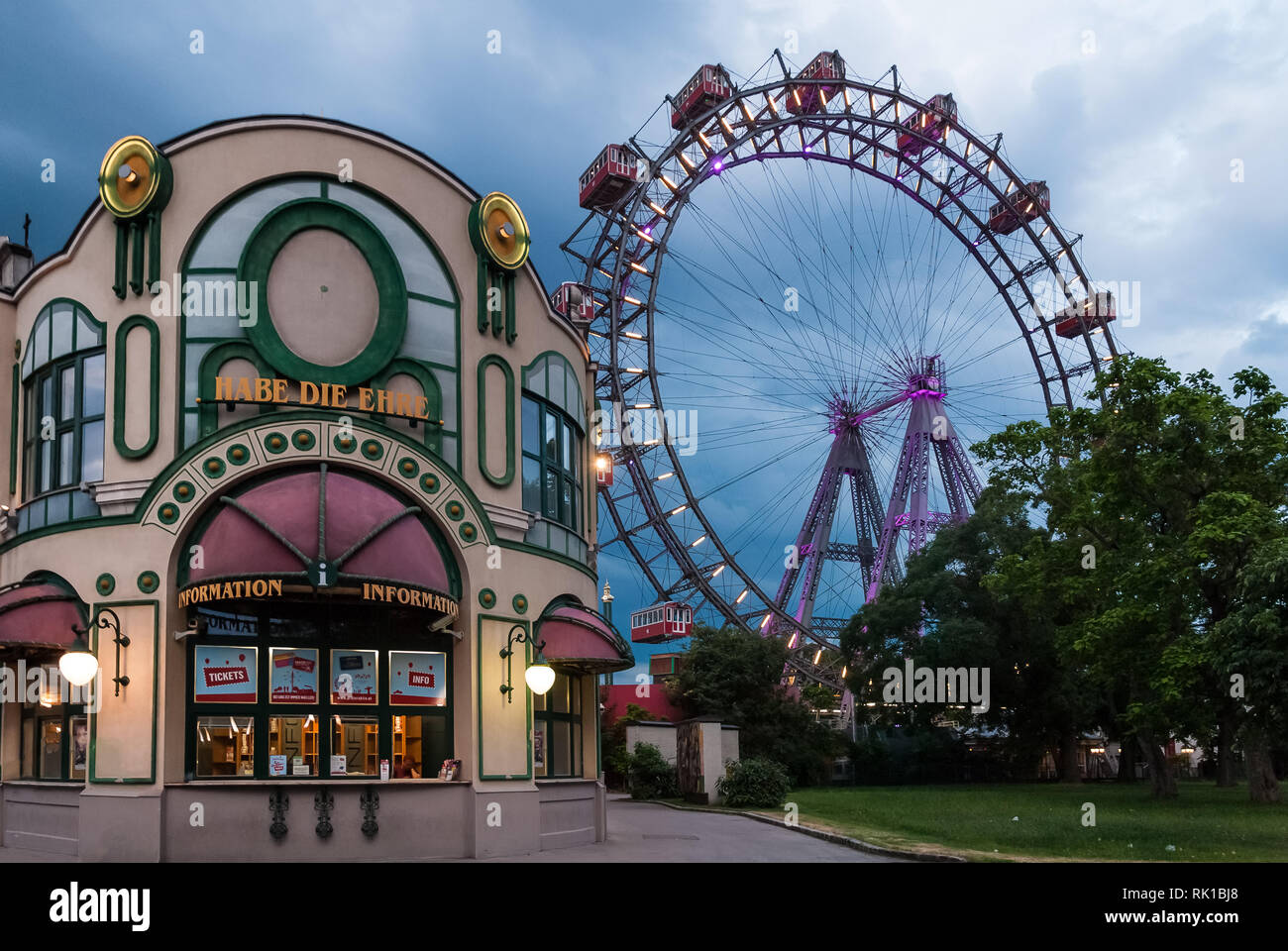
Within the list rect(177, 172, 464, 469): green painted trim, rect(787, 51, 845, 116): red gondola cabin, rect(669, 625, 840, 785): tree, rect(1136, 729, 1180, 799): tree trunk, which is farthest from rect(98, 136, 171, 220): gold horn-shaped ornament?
rect(787, 51, 845, 116): red gondola cabin

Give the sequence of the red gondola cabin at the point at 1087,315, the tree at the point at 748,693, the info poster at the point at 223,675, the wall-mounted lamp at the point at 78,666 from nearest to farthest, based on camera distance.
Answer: the wall-mounted lamp at the point at 78,666 → the info poster at the point at 223,675 → the tree at the point at 748,693 → the red gondola cabin at the point at 1087,315

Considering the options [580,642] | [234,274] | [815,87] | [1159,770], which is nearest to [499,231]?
[234,274]

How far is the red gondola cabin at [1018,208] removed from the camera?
204 feet

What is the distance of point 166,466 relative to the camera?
19.1 meters

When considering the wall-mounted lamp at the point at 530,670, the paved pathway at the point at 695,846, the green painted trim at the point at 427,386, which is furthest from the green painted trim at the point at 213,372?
the paved pathway at the point at 695,846

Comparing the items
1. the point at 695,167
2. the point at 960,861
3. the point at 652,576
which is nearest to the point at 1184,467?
the point at 960,861

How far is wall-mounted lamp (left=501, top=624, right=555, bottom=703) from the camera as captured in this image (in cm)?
2003

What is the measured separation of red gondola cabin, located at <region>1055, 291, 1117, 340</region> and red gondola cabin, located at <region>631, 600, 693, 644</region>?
24.2m

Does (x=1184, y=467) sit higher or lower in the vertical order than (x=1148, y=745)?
higher

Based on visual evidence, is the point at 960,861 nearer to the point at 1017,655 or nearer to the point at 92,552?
the point at 92,552

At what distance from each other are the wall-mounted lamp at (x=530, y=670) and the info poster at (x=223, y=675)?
4.04 meters

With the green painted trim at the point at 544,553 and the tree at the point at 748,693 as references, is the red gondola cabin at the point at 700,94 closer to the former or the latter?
the tree at the point at 748,693

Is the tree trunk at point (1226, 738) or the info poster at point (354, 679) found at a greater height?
the info poster at point (354, 679)

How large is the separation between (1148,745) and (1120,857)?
25318 mm
